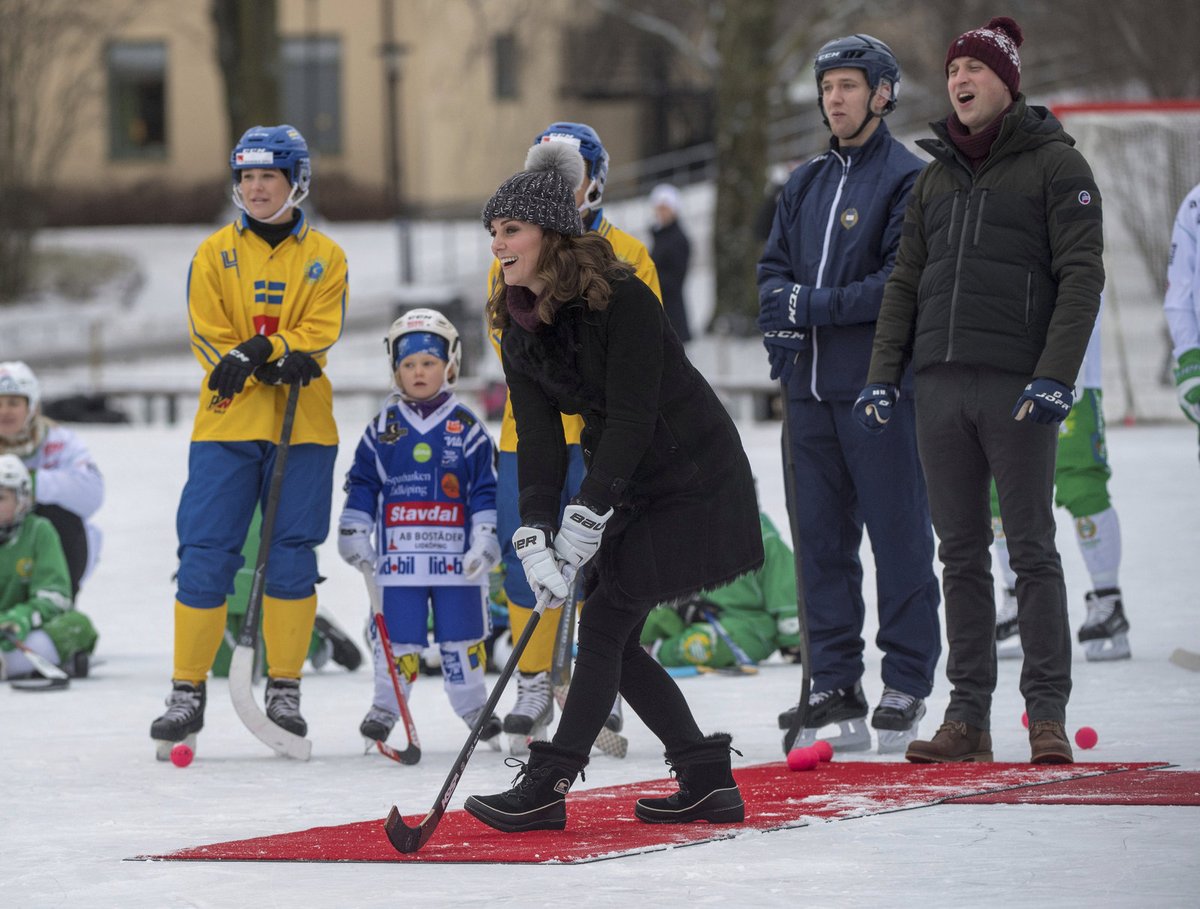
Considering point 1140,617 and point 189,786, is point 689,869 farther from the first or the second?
point 1140,617

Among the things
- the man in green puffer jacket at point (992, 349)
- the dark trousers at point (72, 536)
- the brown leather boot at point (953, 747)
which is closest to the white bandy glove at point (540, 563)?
the man in green puffer jacket at point (992, 349)

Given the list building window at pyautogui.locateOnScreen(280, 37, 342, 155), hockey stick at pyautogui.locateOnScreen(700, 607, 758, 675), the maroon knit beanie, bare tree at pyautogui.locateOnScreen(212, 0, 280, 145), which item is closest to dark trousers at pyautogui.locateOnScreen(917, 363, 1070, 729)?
the maroon knit beanie

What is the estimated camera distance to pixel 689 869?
3.91m

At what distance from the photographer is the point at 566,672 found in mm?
5879

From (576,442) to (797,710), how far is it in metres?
0.94

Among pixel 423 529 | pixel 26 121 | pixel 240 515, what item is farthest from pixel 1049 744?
pixel 26 121

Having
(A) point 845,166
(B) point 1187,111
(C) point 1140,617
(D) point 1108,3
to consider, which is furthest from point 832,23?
(A) point 845,166

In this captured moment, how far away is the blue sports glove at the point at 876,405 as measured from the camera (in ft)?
17.1

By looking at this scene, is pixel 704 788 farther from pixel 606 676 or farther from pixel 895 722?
pixel 895 722

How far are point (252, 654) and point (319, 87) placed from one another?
28263 mm

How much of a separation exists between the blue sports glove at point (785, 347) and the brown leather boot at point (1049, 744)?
1.20m

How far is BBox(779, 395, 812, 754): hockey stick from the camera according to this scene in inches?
220

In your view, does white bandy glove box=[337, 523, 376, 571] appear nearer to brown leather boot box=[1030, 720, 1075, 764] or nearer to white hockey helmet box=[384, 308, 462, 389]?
white hockey helmet box=[384, 308, 462, 389]

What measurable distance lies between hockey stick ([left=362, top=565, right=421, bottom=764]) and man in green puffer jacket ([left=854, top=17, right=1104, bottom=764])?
1384 millimetres
